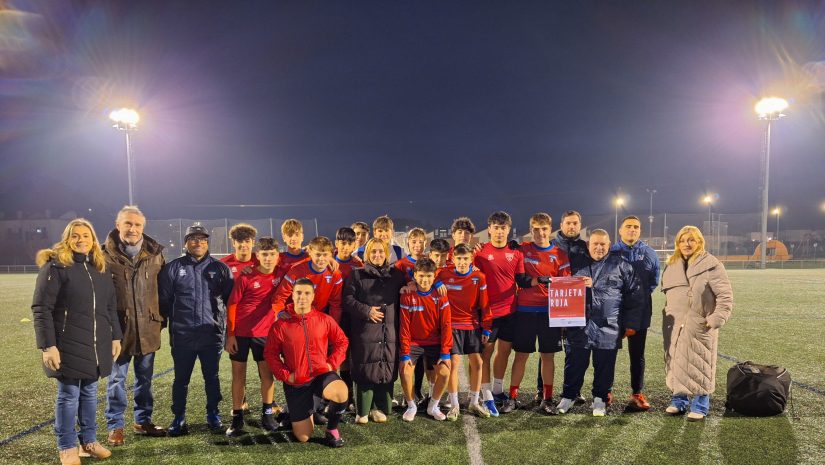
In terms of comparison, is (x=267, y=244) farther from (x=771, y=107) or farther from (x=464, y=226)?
(x=771, y=107)

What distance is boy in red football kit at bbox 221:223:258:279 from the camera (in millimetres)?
4520

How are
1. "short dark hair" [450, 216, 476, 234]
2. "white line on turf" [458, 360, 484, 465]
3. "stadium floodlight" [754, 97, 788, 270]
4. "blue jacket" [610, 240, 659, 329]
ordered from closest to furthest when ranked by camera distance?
"white line on turf" [458, 360, 484, 465] < "blue jacket" [610, 240, 659, 329] < "short dark hair" [450, 216, 476, 234] < "stadium floodlight" [754, 97, 788, 270]

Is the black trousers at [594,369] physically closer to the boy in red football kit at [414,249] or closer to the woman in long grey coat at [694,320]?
the woman in long grey coat at [694,320]

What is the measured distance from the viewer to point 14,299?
14.2 meters

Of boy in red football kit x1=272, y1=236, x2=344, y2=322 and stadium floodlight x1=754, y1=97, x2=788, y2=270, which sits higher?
stadium floodlight x1=754, y1=97, x2=788, y2=270

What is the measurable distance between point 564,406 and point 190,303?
11.5 ft

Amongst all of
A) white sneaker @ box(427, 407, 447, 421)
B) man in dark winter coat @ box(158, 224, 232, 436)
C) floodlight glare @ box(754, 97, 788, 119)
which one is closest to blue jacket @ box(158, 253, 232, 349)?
man in dark winter coat @ box(158, 224, 232, 436)

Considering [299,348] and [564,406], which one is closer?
[299,348]

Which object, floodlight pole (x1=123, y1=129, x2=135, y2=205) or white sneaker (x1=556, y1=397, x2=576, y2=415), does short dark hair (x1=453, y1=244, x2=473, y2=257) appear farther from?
floodlight pole (x1=123, y1=129, x2=135, y2=205)

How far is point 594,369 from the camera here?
4.37 metres

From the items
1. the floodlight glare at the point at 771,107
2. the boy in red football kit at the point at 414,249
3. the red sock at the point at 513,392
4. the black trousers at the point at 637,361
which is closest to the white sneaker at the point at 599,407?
the black trousers at the point at 637,361

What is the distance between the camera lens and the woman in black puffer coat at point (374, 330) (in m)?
4.18

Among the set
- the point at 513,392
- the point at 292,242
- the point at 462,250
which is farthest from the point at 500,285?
the point at 292,242

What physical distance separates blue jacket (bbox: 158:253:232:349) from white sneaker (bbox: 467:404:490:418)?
2357 millimetres
